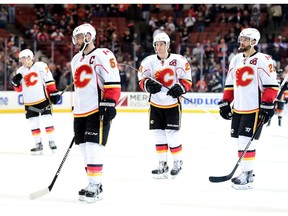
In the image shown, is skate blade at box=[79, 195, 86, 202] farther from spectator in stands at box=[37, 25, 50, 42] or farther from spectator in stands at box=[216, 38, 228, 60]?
spectator in stands at box=[37, 25, 50, 42]

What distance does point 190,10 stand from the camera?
16766 mm

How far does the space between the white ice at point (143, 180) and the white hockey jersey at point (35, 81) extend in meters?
0.70

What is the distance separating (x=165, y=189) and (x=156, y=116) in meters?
0.83

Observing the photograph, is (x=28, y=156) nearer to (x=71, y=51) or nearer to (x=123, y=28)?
(x=71, y=51)

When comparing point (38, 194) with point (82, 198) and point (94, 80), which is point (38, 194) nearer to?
point (82, 198)

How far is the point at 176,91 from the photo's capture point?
4.99 m

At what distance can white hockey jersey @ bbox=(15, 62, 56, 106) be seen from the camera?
6840 millimetres

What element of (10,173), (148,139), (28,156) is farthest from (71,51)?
(10,173)

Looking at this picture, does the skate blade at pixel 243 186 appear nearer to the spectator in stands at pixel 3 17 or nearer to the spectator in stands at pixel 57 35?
the spectator in stands at pixel 57 35

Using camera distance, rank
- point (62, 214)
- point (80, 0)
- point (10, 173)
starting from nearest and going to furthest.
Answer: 1. point (62, 214)
2. point (10, 173)
3. point (80, 0)

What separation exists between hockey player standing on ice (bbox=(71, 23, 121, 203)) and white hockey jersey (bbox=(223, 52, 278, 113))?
3.81ft

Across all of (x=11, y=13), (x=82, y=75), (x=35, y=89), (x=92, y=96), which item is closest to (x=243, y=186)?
(x=92, y=96)

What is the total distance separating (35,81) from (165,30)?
31.2 feet

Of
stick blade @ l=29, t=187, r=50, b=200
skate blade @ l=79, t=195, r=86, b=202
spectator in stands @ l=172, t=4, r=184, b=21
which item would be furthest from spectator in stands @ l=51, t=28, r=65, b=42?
skate blade @ l=79, t=195, r=86, b=202
